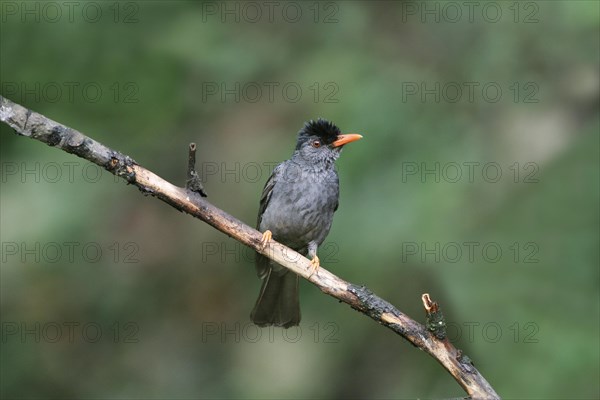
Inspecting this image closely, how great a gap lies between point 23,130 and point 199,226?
245cm

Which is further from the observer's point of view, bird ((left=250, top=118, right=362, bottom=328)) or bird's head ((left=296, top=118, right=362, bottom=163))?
bird's head ((left=296, top=118, right=362, bottom=163))

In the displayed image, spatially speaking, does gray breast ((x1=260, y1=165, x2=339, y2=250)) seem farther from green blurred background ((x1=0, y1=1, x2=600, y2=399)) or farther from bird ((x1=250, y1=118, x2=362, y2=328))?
green blurred background ((x1=0, y1=1, x2=600, y2=399))

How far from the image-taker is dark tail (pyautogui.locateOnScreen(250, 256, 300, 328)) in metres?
4.96

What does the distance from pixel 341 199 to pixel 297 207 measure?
0.35 meters

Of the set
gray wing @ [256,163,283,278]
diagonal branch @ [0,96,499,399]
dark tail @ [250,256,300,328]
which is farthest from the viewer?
gray wing @ [256,163,283,278]

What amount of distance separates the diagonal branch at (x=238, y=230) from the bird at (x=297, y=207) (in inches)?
35.5

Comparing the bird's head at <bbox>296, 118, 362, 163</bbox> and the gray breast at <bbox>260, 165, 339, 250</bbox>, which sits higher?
the bird's head at <bbox>296, 118, 362, 163</bbox>

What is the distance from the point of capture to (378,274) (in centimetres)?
511

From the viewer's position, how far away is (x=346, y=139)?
508 centimetres

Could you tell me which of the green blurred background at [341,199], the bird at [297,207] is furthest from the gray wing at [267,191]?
the green blurred background at [341,199]

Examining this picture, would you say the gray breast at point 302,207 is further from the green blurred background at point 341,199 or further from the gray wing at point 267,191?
the green blurred background at point 341,199

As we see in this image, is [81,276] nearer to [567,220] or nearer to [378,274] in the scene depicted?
[378,274]

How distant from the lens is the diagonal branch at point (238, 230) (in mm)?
3568

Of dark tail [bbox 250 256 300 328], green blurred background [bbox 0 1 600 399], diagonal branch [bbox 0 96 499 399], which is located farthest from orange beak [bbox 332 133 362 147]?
diagonal branch [bbox 0 96 499 399]
